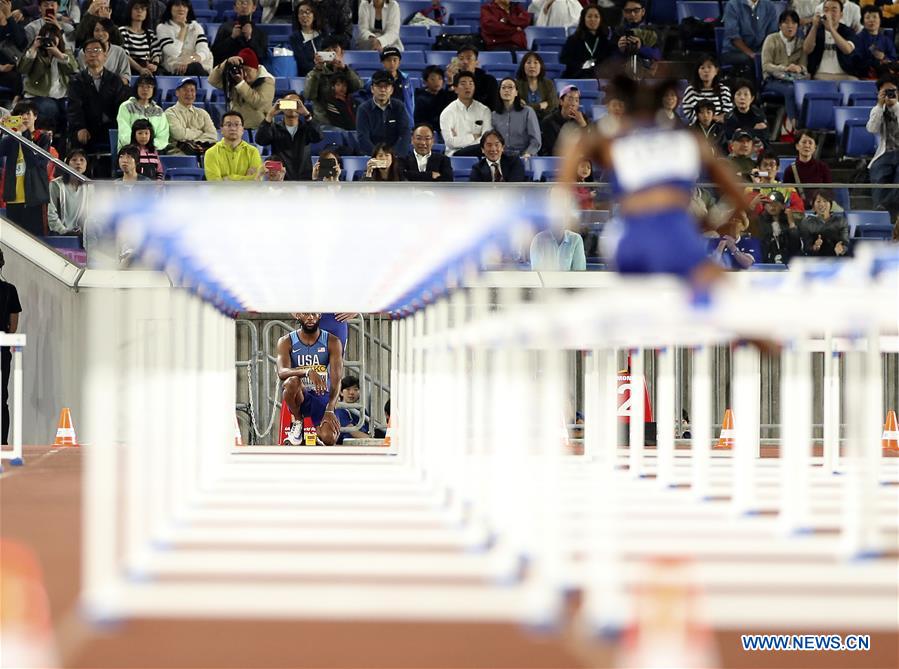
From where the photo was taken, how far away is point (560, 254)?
1395cm

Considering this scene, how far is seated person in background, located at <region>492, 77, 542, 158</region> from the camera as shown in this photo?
16.2m

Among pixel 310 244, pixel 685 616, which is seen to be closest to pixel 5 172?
pixel 310 244

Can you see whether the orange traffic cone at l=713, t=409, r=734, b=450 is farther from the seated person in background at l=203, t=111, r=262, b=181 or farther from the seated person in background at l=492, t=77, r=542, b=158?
the seated person in background at l=203, t=111, r=262, b=181

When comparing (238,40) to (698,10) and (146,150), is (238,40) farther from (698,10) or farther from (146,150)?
(698,10)

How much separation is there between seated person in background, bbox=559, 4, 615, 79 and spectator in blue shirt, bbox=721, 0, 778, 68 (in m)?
1.50

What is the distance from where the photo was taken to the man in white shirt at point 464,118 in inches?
642

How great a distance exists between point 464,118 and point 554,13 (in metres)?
3.49

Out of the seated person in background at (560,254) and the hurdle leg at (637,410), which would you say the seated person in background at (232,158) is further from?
the hurdle leg at (637,410)

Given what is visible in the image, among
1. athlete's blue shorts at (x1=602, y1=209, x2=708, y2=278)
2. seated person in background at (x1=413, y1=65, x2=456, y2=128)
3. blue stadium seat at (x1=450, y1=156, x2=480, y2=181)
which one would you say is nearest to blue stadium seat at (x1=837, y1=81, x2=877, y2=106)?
seated person in background at (x1=413, y1=65, x2=456, y2=128)

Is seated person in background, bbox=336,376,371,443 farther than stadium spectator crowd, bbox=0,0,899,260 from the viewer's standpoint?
Yes

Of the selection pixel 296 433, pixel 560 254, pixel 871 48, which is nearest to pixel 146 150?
pixel 296 433

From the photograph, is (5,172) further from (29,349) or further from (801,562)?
(801,562)

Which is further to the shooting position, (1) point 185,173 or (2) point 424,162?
(2) point 424,162

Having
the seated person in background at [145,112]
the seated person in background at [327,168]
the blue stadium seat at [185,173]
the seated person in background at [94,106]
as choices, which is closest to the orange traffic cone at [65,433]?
the blue stadium seat at [185,173]
